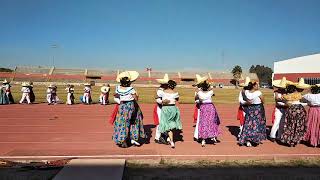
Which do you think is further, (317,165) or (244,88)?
(244,88)

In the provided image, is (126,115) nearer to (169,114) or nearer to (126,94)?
(126,94)

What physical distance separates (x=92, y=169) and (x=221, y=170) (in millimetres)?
2535

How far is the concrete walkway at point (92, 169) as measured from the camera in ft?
23.3

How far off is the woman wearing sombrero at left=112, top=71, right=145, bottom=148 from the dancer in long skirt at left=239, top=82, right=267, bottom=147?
111 inches

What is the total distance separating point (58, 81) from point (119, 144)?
6204 cm

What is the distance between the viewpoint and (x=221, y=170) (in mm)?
8109

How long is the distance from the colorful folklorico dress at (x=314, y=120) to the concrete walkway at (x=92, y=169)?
526 centimetres

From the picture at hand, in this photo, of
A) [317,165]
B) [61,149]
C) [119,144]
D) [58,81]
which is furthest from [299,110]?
[58,81]

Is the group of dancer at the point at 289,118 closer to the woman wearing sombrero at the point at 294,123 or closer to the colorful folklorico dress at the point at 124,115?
the woman wearing sombrero at the point at 294,123

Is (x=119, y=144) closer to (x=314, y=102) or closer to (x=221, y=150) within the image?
(x=221, y=150)

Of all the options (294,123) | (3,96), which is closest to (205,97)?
(294,123)

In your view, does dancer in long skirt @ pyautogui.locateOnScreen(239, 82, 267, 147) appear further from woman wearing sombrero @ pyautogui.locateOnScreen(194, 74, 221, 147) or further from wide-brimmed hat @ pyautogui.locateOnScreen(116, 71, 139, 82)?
wide-brimmed hat @ pyautogui.locateOnScreen(116, 71, 139, 82)

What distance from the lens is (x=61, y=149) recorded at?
32.7ft

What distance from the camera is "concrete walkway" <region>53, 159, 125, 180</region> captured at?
709 centimetres
